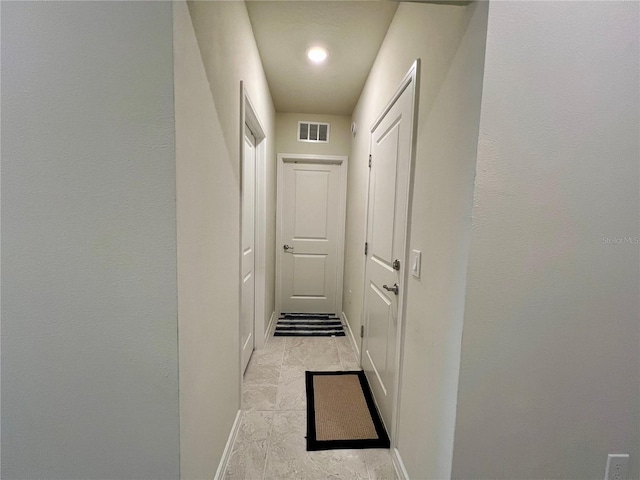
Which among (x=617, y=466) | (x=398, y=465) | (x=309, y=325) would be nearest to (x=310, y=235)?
(x=309, y=325)

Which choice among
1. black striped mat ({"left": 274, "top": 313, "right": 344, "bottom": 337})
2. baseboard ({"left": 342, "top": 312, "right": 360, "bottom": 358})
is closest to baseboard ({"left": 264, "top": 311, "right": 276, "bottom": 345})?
black striped mat ({"left": 274, "top": 313, "right": 344, "bottom": 337})

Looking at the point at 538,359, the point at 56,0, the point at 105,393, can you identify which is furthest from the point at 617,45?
the point at 105,393

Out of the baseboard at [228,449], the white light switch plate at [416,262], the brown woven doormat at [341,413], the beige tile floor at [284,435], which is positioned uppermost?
the white light switch plate at [416,262]

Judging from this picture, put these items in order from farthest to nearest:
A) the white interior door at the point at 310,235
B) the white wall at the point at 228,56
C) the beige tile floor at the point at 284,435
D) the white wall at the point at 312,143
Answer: the white interior door at the point at 310,235
the white wall at the point at 312,143
the beige tile floor at the point at 284,435
the white wall at the point at 228,56

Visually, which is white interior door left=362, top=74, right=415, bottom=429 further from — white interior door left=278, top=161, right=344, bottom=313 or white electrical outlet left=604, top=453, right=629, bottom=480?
white interior door left=278, top=161, right=344, bottom=313

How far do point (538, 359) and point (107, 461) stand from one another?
1.50 meters

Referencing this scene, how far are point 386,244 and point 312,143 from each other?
1973 mm

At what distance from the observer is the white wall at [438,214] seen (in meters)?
0.88

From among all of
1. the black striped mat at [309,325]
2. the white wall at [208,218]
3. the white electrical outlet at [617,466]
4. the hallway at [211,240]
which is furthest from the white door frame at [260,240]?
the white electrical outlet at [617,466]

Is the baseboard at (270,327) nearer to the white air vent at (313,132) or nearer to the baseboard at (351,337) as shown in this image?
the baseboard at (351,337)

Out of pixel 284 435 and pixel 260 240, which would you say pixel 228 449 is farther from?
pixel 260 240

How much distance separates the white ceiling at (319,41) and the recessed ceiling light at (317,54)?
0.04m

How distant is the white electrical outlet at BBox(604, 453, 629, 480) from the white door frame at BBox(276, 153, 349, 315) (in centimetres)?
257

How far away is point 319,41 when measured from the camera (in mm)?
1841
